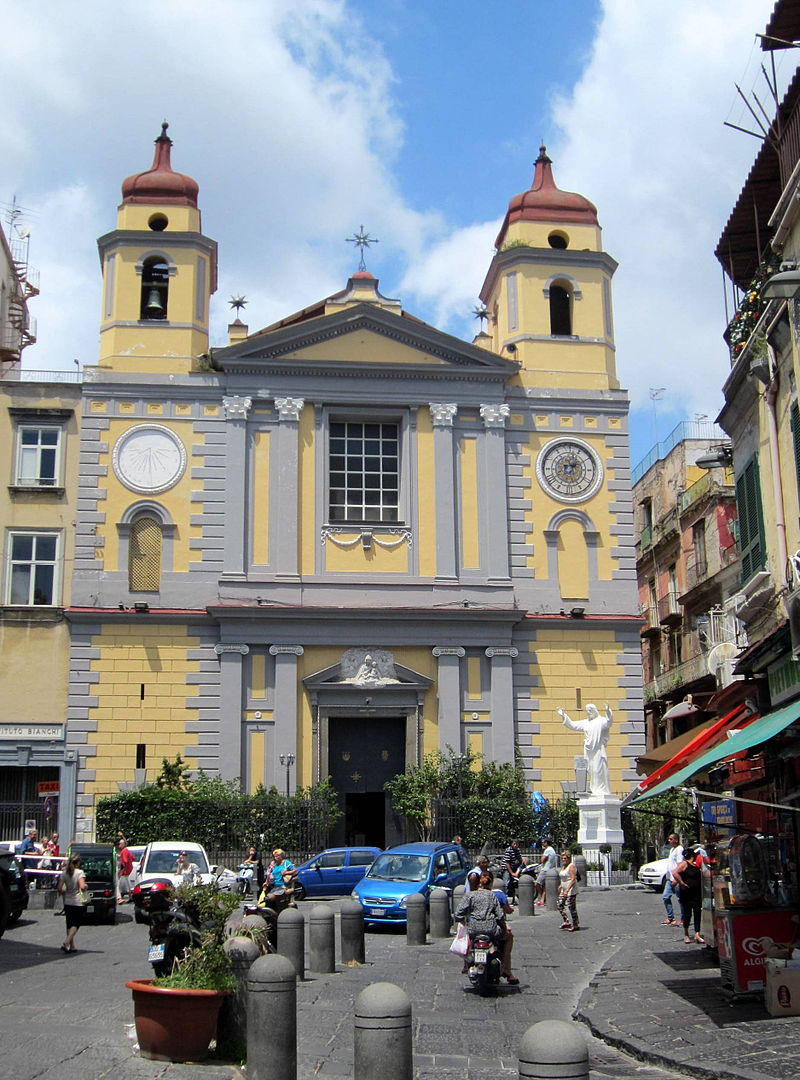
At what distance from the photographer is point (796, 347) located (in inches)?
650

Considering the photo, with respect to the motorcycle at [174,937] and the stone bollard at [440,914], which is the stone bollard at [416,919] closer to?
the stone bollard at [440,914]

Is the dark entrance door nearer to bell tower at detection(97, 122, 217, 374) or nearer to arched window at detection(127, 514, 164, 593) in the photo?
arched window at detection(127, 514, 164, 593)

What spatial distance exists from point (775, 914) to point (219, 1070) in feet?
19.7

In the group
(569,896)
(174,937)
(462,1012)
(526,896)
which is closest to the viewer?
(174,937)

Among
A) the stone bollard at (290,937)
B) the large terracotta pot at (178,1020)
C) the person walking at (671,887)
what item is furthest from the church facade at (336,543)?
the large terracotta pot at (178,1020)

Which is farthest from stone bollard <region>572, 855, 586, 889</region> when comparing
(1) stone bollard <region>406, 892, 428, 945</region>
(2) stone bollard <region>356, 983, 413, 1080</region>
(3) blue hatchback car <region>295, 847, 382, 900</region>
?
(2) stone bollard <region>356, 983, 413, 1080</region>

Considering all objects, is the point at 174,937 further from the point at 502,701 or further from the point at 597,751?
the point at 502,701

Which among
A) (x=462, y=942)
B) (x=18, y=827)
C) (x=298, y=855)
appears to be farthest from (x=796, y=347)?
(x=18, y=827)

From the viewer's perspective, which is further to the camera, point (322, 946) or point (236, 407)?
point (236, 407)

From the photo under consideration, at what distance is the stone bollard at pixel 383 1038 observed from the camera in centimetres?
793

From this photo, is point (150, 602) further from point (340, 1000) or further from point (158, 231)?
point (340, 1000)

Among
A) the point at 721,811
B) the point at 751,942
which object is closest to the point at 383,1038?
the point at 751,942

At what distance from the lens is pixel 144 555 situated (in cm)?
3391

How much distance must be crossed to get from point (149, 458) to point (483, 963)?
22290 mm
